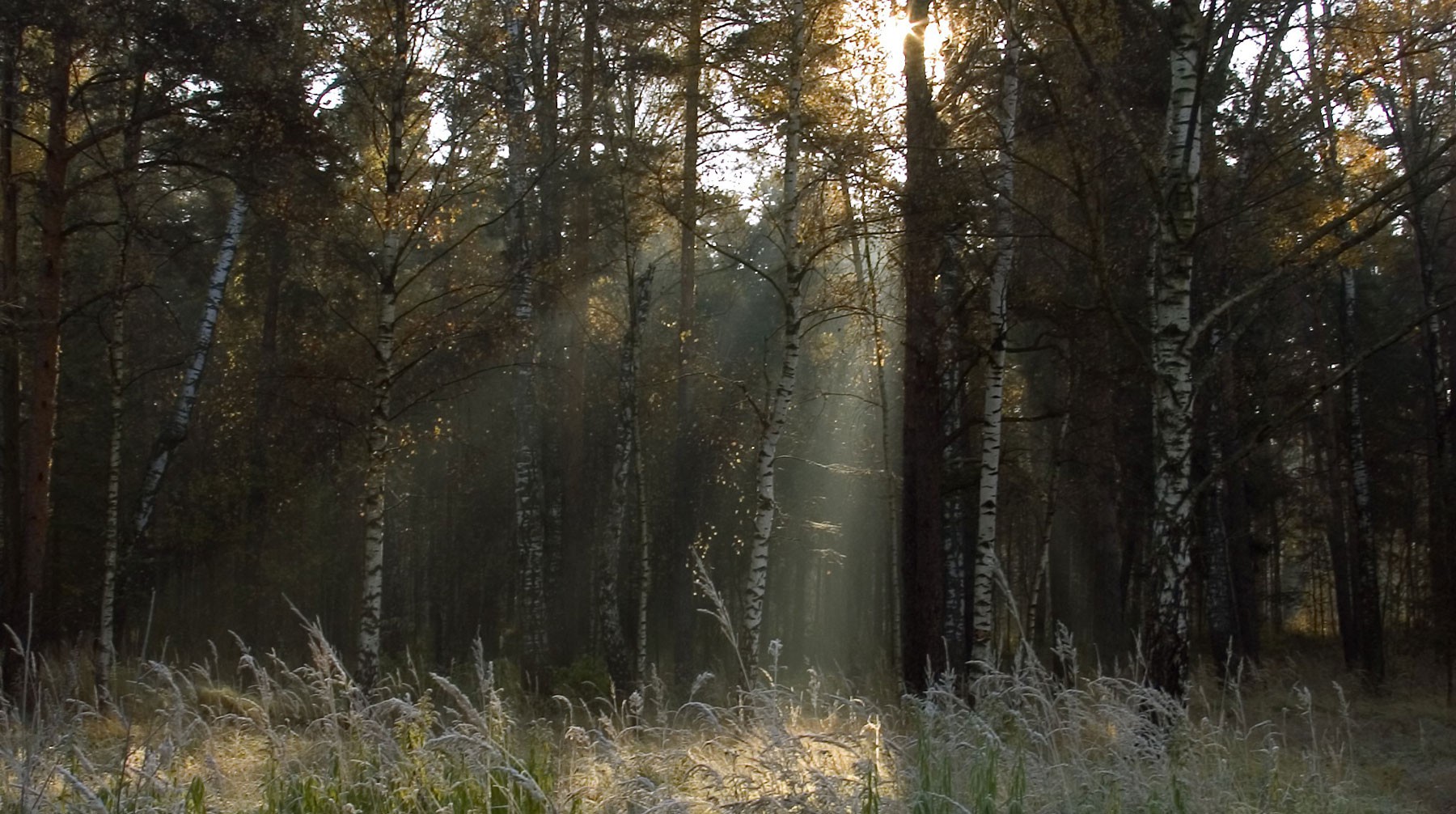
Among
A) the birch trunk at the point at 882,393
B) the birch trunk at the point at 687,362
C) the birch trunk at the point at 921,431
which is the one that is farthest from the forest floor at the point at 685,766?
the birch trunk at the point at 687,362

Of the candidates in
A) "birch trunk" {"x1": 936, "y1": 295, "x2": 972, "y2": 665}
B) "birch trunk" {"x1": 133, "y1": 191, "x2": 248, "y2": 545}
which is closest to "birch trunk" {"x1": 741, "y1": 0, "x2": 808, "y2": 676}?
"birch trunk" {"x1": 936, "y1": 295, "x2": 972, "y2": 665}

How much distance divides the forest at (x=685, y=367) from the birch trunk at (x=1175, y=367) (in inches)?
1.6

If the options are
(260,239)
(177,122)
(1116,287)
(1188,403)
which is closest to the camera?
(1188,403)

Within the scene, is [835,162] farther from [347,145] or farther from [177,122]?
[177,122]

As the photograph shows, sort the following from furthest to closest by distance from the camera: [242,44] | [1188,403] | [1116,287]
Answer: [1116,287] → [242,44] → [1188,403]

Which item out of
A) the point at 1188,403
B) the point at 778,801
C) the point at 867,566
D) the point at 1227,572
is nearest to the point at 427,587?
the point at 867,566

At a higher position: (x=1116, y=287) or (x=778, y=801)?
(x=1116, y=287)

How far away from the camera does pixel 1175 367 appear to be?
8.92 meters

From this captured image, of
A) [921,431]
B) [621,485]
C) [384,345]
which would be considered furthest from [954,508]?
[384,345]

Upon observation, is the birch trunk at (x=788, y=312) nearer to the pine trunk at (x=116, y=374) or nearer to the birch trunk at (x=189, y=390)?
the pine trunk at (x=116, y=374)

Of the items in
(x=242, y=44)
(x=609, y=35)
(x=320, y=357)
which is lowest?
(x=320, y=357)

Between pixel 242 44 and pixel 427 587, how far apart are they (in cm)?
2256

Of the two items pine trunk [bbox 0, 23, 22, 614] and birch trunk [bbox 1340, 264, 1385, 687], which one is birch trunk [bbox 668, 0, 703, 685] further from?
birch trunk [bbox 1340, 264, 1385, 687]

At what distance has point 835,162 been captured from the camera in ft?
40.3
